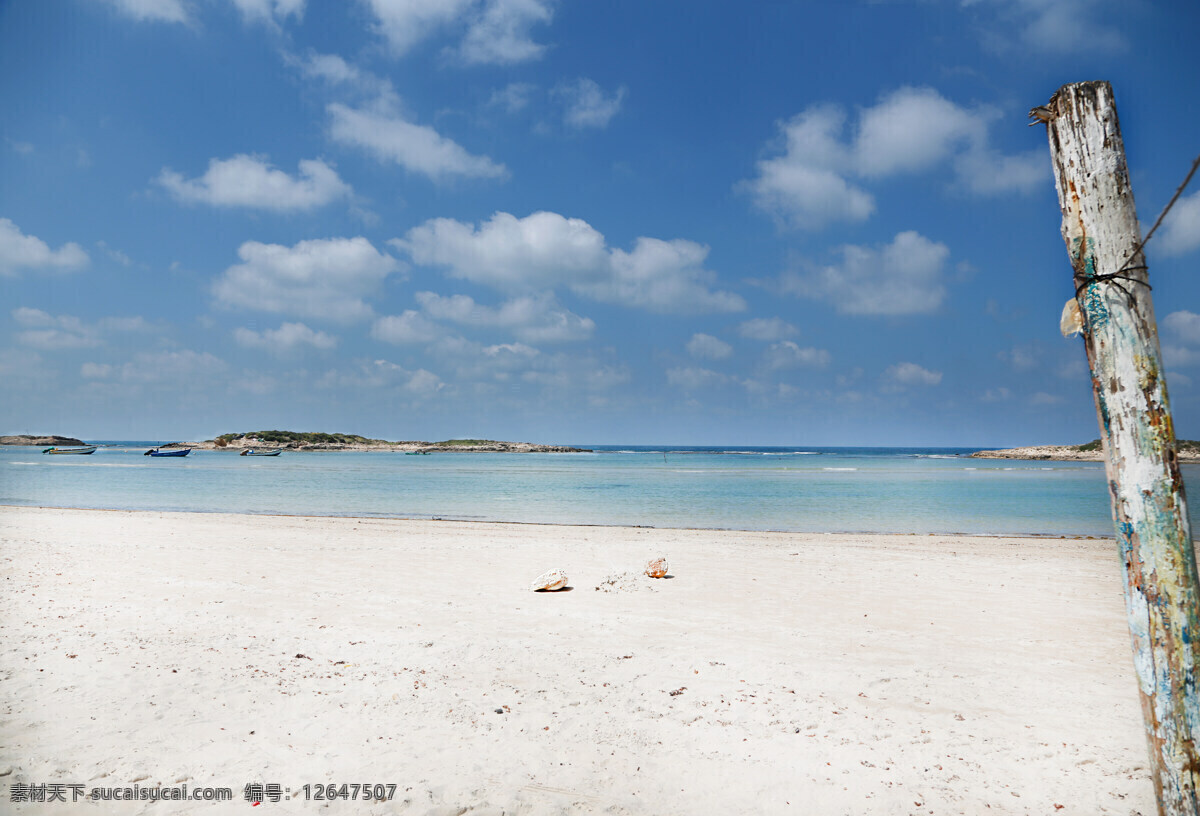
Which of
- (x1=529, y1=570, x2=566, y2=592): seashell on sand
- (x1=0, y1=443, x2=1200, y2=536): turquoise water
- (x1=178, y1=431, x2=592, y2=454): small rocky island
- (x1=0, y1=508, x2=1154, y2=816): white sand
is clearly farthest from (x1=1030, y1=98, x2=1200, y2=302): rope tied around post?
(x1=178, y1=431, x2=592, y2=454): small rocky island

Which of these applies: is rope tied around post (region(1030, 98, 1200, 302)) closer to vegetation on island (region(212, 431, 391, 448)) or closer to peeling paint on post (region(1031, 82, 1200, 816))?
peeling paint on post (region(1031, 82, 1200, 816))

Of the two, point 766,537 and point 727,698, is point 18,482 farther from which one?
point 727,698

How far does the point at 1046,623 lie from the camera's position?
8.77 m

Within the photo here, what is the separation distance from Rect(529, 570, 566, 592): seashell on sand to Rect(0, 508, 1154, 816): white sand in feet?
1.47

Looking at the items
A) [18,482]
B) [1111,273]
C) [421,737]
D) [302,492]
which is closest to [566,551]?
[421,737]

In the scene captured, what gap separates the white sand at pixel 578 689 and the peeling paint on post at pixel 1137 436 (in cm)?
136

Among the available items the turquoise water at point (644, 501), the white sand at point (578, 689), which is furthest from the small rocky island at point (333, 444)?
the white sand at point (578, 689)

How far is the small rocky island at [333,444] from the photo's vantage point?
429ft

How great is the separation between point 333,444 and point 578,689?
149 meters

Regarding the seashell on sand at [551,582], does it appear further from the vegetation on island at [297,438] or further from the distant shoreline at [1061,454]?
the vegetation on island at [297,438]

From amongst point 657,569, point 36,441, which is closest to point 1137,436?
point 657,569

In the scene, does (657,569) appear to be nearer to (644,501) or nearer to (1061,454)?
(644,501)

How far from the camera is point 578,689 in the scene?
6.27 m

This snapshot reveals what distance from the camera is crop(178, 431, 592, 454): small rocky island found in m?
131
